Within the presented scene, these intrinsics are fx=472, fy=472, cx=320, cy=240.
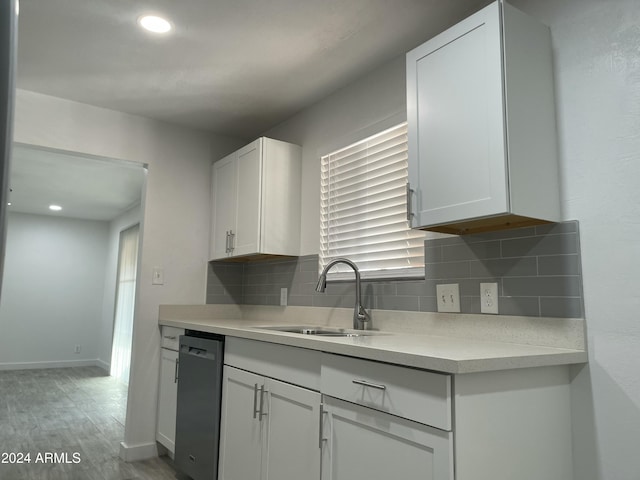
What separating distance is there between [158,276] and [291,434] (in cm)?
191

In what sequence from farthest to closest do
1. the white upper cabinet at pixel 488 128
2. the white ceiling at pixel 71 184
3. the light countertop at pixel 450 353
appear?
the white ceiling at pixel 71 184, the white upper cabinet at pixel 488 128, the light countertop at pixel 450 353

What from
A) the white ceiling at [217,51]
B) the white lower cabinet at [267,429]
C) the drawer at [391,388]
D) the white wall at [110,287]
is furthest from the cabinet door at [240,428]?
the white wall at [110,287]

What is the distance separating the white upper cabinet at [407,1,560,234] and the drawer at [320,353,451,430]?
63 cm

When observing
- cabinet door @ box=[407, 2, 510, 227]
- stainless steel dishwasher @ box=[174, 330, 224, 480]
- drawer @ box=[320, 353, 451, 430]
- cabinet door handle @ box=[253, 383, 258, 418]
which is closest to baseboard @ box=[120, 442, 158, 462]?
stainless steel dishwasher @ box=[174, 330, 224, 480]

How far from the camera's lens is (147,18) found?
7.29ft

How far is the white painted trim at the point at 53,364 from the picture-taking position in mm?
7109

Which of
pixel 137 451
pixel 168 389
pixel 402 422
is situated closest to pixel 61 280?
pixel 137 451

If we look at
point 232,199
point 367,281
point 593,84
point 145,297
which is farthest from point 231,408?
point 593,84

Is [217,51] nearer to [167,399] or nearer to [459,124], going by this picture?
[459,124]

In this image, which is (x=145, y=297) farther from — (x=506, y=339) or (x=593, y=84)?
(x=593, y=84)

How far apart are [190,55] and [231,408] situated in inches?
73.6

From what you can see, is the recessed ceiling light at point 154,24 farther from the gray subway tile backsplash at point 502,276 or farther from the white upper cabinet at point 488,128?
the gray subway tile backsplash at point 502,276

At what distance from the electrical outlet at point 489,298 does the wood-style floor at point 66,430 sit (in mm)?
2154

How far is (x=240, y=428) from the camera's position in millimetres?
2236
